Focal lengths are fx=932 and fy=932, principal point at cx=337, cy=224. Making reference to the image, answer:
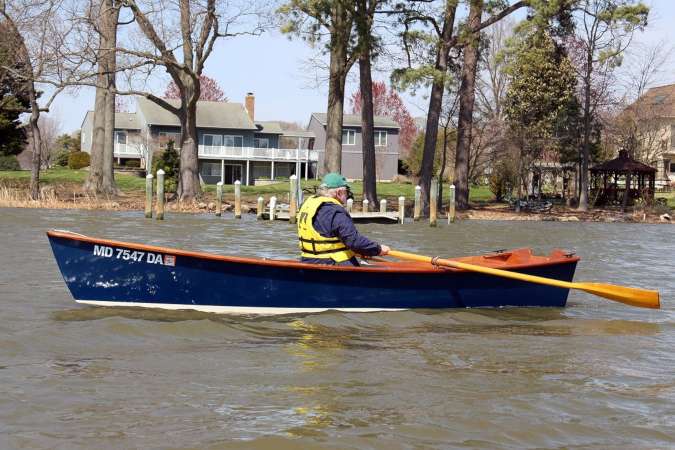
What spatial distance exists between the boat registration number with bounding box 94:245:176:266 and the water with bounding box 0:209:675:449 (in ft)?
1.94

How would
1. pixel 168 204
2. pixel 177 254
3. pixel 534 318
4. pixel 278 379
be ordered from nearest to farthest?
pixel 278 379
pixel 177 254
pixel 534 318
pixel 168 204

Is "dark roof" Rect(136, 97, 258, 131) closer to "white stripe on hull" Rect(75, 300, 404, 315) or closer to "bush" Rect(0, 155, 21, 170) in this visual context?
"bush" Rect(0, 155, 21, 170)

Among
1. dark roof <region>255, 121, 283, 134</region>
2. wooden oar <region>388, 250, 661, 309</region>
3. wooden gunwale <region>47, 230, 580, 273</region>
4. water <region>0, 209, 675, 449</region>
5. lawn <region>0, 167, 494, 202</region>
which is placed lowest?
water <region>0, 209, 675, 449</region>

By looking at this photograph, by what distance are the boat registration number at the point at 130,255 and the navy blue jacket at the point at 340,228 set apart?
152 cm

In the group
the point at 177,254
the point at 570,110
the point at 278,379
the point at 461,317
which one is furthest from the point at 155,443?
the point at 570,110

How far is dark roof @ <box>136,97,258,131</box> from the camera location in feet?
184

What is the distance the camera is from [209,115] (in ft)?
193

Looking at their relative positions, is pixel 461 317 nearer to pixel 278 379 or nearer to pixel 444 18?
pixel 278 379

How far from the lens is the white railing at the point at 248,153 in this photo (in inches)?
2157

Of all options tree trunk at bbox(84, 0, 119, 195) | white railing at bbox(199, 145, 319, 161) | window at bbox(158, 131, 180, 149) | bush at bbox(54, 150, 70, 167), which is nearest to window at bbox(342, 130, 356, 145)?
white railing at bbox(199, 145, 319, 161)

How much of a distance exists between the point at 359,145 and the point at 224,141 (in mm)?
9623

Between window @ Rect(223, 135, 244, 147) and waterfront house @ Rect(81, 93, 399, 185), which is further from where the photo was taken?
window @ Rect(223, 135, 244, 147)

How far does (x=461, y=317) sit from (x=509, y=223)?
20108mm

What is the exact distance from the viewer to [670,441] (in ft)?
18.9
